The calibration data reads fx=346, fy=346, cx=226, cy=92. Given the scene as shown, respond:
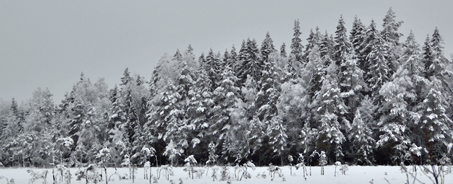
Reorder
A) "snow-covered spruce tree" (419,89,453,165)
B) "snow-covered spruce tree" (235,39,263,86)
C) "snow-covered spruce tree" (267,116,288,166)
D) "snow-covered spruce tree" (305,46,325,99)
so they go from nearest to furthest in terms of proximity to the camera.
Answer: "snow-covered spruce tree" (419,89,453,165) < "snow-covered spruce tree" (267,116,288,166) < "snow-covered spruce tree" (305,46,325,99) < "snow-covered spruce tree" (235,39,263,86)

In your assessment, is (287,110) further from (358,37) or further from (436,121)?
(358,37)

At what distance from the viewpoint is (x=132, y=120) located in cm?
4531

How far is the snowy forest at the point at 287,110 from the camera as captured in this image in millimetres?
29516

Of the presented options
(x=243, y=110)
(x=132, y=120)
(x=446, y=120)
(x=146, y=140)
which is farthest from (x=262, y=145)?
(x=132, y=120)

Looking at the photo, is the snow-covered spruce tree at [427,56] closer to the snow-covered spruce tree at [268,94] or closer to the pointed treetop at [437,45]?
the pointed treetop at [437,45]

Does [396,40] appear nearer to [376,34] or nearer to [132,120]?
[376,34]

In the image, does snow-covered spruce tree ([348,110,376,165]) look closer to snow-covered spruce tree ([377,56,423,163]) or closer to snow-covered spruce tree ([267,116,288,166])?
snow-covered spruce tree ([377,56,423,163])

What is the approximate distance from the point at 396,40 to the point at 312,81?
14656 millimetres

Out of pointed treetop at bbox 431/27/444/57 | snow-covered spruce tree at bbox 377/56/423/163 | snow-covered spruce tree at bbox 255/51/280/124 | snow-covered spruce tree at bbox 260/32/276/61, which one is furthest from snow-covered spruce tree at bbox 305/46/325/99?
pointed treetop at bbox 431/27/444/57

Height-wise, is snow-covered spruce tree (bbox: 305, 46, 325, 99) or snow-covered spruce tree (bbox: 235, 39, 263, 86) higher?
snow-covered spruce tree (bbox: 235, 39, 263, 86)

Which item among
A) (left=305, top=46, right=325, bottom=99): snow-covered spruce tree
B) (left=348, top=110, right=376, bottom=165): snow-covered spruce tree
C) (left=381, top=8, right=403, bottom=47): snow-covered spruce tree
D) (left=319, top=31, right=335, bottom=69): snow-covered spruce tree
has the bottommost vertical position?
(left=348, top=110, right=376, bottom=165): snow-covered spruce tree

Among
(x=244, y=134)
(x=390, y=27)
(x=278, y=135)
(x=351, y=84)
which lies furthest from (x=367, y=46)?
(x=244, y=134)

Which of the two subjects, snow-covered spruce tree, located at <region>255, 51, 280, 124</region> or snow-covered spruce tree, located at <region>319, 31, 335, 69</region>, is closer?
snow-covered spruce tree, located at <region>255, 51, 280, 124</region>

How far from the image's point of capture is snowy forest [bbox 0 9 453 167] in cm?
2952
